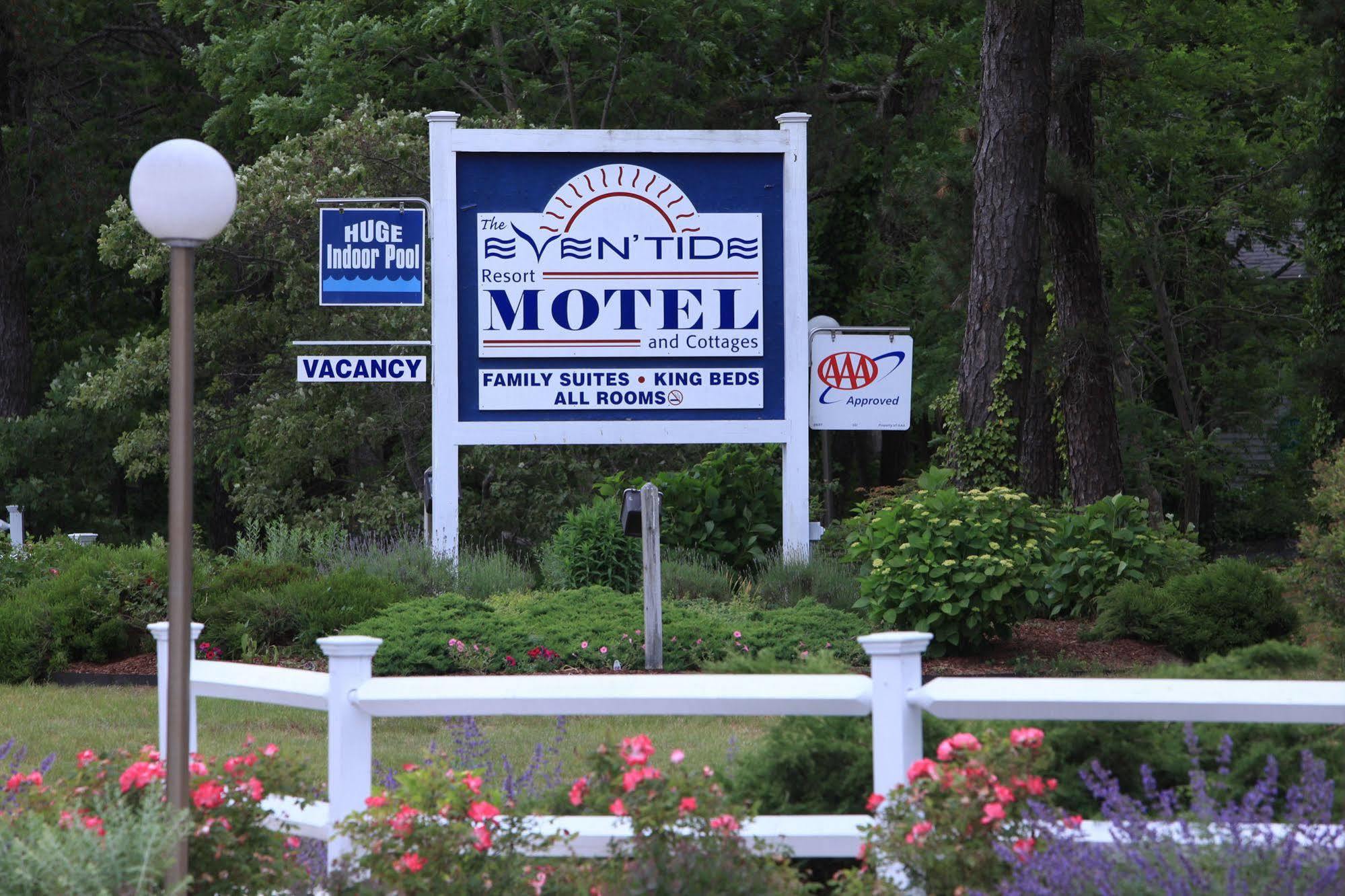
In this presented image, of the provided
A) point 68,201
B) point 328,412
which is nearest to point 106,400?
point 328,412

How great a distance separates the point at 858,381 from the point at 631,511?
155 inches

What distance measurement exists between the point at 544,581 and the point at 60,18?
18910mm

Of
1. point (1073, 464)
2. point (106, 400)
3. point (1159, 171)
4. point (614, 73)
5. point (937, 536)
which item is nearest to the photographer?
point (937, 536)

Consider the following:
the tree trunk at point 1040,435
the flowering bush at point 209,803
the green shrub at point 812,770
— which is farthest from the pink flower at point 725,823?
the tree trunk at point 1040,435

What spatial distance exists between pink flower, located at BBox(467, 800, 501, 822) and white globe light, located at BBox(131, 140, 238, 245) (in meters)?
1.79

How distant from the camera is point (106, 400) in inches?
758

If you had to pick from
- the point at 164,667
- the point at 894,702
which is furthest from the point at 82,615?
the point at 894,702

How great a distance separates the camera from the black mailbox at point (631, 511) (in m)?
10.4

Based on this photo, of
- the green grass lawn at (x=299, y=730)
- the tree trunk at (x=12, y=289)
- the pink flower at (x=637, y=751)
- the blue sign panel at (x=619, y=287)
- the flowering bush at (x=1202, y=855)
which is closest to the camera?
the flowering bush at (x=1202, y=855)

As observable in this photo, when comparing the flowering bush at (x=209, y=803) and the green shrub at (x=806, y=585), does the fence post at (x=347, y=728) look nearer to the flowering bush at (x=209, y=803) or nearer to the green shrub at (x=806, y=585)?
the flowering bush at (x=209, y=803)

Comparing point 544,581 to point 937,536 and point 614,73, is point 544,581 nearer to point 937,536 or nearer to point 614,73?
point 937,536

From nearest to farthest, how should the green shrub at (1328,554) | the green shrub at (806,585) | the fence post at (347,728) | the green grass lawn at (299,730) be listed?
1. the fence post at (347,728)
2. the green grass lawn at (299,730)
3. the green shrub at (1328,554)
4. the green shrub at (806,585)

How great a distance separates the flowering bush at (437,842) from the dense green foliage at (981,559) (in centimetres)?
587

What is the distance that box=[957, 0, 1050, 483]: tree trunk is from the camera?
1402 cm
